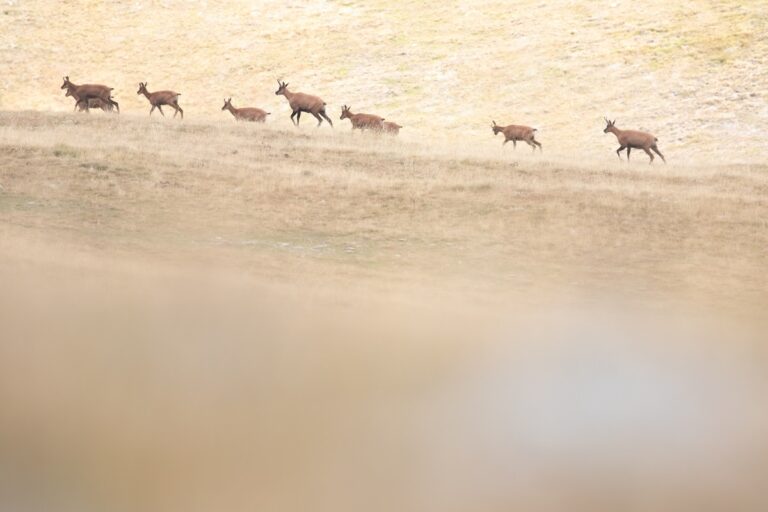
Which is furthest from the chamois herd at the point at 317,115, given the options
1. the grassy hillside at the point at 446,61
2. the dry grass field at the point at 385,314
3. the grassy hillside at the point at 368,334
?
the grassy hillside at the point at 368,334

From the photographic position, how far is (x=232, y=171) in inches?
1041

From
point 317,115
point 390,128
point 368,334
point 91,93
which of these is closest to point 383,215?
point 368,334

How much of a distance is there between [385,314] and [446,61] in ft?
128

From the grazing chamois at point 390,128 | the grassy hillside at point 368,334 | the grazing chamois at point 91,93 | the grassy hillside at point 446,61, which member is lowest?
the grassy hillside at point 368,334

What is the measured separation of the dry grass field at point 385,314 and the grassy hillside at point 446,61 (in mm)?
518

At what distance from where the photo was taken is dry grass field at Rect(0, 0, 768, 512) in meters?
9.08

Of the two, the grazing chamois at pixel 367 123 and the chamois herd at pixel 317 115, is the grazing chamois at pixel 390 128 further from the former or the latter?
the grazing chamois at pixel 367 123

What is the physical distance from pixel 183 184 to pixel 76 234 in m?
4.93

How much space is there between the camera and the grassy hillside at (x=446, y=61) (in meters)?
45.1

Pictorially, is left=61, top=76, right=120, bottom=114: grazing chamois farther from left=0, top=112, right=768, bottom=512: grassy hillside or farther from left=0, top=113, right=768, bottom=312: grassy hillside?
left=0, top=112, right=768, bottom=512: grassy hillside

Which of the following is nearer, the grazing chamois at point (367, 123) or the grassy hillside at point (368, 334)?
the grassy hillside at point (368, 334)

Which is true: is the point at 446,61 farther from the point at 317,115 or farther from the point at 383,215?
the point at 383,215

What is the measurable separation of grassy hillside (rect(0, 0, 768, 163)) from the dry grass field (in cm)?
52

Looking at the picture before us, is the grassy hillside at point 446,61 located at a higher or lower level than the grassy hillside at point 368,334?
higher
